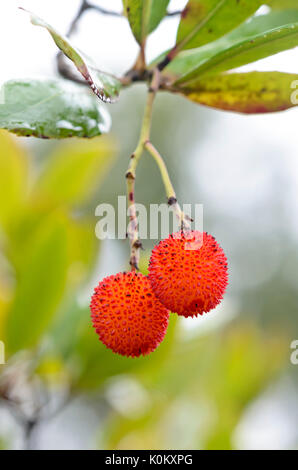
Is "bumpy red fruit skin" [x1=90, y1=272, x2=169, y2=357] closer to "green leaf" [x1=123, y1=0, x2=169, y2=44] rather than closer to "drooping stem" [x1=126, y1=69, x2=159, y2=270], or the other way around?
"drooping stem" [x1=126, y1=69, x2=159, y2=270]

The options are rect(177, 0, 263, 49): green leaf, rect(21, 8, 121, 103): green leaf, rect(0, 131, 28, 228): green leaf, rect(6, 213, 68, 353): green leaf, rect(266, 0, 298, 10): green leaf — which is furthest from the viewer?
rect(0, 131, 28, 228): green leaf

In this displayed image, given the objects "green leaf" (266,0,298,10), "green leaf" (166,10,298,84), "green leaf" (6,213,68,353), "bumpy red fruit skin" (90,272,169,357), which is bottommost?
"bumpy red fruit skin" (90,272,169,357)

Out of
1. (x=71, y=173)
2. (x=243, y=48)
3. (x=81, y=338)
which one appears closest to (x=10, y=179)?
(x=71, y=173)

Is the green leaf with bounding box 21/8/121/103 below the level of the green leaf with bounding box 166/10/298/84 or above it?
below

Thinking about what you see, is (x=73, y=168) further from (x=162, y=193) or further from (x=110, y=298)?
(x=162, y=193)

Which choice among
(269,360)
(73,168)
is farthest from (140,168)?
(73,168)

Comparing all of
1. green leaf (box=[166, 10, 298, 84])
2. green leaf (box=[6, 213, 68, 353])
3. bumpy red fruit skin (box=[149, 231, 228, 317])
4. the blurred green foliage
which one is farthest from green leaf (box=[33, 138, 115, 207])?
bumpy red fruit skin (box=[149, 231, 228, 317])

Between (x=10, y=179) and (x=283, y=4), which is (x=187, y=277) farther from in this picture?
(x=10, y=179)
